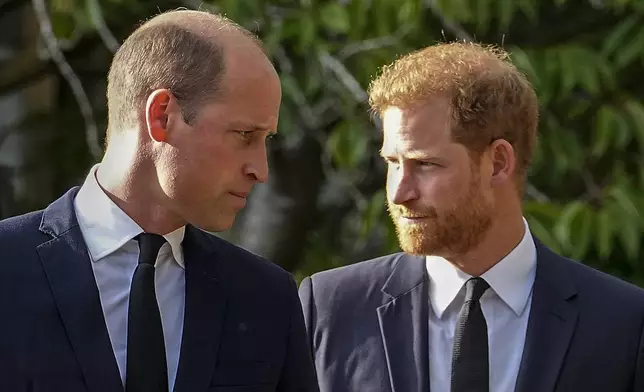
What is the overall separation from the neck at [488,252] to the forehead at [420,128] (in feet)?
0.79

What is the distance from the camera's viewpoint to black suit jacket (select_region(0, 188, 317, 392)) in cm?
217

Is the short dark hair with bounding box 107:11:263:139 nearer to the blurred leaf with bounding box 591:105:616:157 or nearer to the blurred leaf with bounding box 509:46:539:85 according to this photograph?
the blurred leaf with bounding box 509:46:539:85

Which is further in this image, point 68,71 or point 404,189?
point 68,71

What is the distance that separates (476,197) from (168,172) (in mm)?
796

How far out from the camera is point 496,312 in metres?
2.78

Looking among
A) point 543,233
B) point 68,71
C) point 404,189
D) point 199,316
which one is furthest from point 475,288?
point 68,71

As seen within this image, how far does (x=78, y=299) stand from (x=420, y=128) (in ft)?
2.93

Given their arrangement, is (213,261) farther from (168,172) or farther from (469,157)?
(469,157)

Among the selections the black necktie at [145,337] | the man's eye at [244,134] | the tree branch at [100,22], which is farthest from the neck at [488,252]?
the tree branch at [100,22]

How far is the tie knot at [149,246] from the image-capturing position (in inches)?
90.1

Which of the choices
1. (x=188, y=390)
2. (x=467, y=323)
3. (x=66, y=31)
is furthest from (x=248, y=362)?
(x=66, y=31)

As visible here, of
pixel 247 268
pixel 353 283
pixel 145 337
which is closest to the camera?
pixel 145 337

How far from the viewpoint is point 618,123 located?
4.04 meters

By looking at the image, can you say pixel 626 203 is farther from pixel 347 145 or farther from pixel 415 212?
pixel 415 212
